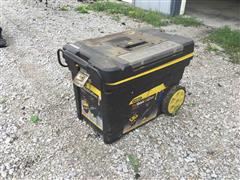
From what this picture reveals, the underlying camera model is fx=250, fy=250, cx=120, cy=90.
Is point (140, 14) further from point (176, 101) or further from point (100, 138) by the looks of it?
point (100, 138)

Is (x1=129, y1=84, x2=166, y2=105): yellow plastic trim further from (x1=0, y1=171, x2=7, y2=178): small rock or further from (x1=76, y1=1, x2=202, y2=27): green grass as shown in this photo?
(x1=76, y1=1, x2=202, y2=27): green grass

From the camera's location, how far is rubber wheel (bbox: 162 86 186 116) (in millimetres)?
2035

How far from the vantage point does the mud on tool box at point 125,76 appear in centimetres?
155

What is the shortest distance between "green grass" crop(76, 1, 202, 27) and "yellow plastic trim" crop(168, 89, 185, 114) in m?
2.56

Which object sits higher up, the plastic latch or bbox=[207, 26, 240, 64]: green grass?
the plastic latch

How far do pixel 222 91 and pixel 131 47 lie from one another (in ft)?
4.50

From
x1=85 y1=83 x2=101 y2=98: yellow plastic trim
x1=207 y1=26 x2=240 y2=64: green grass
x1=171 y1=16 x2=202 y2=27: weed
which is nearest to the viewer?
x1=85 y1=83 x2=101 y2=98: yellow plastic trim

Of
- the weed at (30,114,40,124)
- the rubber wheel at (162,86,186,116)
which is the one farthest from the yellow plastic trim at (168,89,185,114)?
the weed at (30,114,40,124)

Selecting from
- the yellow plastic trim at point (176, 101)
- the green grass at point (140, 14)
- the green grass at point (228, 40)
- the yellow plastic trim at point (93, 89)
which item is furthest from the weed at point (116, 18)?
the yellow plastic trim at point (93, 89)

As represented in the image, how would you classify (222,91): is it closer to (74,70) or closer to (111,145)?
(111,145)

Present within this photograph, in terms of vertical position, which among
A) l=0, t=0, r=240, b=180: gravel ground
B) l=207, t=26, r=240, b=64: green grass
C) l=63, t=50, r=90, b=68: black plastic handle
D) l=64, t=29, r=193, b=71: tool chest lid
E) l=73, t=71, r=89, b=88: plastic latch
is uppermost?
l=64, t=29, r=193, b=71: tool chest lid

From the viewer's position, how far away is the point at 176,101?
215 cm

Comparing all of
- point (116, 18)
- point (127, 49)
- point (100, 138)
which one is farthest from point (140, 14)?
point (100, 138)

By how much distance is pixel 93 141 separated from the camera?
6.44 feet
